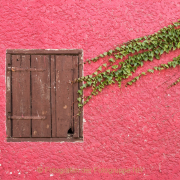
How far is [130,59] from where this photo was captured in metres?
3.01

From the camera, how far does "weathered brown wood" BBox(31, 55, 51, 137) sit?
2982mm

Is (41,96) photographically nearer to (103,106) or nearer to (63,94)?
(63,94)

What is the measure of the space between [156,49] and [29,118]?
1.95 meters

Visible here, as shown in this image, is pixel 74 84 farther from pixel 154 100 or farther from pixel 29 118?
pixel 154 100

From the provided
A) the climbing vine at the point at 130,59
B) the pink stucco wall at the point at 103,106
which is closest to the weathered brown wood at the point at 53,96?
the pink stucco wall at the point at 103,106

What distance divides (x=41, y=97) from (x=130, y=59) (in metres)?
1.31

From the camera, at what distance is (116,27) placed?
3.02 meters

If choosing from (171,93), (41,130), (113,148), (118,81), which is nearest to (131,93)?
(118,81)

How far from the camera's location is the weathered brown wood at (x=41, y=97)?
2.98m

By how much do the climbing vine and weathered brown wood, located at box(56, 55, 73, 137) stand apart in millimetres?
136

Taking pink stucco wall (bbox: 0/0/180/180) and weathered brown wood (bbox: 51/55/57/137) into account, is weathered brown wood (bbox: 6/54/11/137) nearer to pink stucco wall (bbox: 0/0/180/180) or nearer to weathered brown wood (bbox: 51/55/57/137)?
pink stucco wall (bbox: 0/0/180/180)

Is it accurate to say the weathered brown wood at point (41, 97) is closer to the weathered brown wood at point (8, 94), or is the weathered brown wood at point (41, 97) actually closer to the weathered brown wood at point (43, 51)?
the weathered brown wood at point (43, 51)

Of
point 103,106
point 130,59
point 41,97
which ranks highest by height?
point 130,59

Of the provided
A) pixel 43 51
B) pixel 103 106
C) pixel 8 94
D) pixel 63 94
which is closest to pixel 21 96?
pixel 8 94
